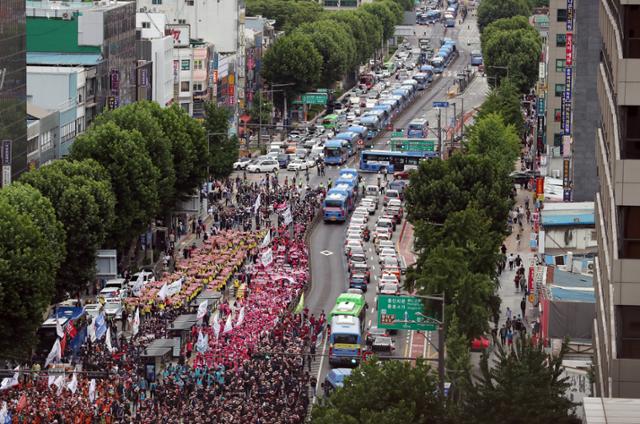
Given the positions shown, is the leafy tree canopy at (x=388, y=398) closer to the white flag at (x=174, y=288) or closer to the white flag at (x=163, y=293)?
the white flag at (x=163, y=293)

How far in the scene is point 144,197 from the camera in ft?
498

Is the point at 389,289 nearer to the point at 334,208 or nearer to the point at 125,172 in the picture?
the point at 125,172

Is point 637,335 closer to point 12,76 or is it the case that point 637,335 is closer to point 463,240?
point 463,240

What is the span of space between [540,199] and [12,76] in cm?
4978

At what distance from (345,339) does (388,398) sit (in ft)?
130

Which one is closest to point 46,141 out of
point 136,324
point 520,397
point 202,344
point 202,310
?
point 202,310

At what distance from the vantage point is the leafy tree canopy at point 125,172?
14962 cm

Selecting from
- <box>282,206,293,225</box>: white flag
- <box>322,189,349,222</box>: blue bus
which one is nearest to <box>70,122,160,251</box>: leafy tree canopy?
<box>282,206,293,225</box>: white flag

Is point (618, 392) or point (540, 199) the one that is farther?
point (540, 199)

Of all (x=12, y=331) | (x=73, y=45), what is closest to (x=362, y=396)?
(x=12, y=331)

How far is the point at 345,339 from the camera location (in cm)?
12388

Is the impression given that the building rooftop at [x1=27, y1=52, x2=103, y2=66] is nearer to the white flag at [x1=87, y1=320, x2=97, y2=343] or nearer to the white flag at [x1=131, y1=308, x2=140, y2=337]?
the white flag at [x1=131, y1=308, x2=140, y2=337]

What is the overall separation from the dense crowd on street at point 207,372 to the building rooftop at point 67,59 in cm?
4246

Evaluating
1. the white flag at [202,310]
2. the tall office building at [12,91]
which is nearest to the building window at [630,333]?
the white flag at [202,310]
